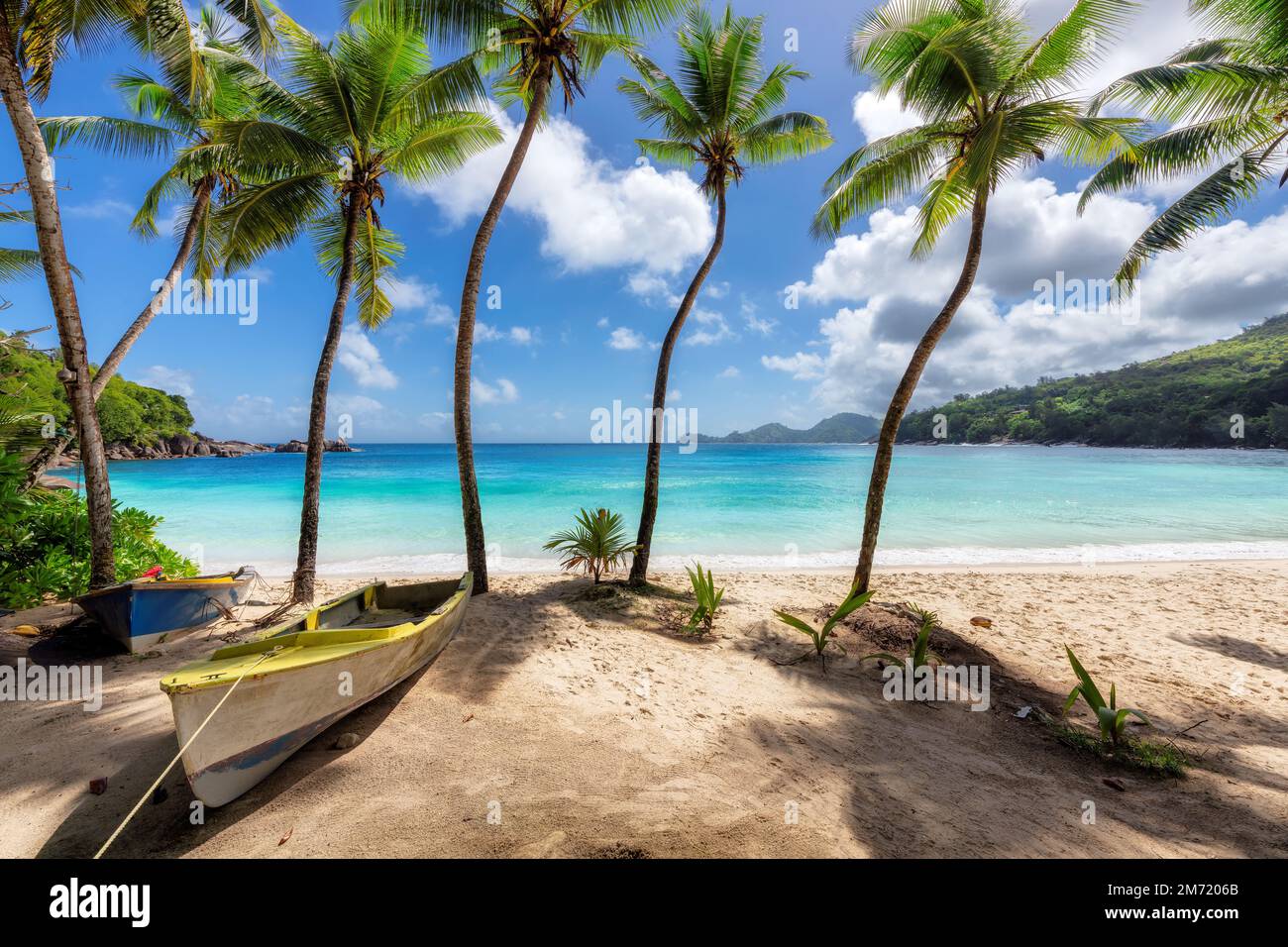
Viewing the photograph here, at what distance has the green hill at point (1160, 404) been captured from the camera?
183 feet

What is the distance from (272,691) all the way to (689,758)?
2996 millimetres

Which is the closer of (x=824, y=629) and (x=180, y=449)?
(x=824, y=629)

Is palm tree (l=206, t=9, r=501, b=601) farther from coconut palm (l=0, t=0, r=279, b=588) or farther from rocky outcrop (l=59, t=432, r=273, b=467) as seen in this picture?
rocky outcrop (l=59, t=432, r=273, b=467)

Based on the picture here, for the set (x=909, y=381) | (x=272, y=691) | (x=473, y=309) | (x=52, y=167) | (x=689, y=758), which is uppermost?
(x=52, y=167)

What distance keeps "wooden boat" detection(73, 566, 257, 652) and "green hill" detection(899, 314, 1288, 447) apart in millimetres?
46294

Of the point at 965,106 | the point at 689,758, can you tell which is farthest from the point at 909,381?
the point at 689,758

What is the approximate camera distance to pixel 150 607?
18.6 ft

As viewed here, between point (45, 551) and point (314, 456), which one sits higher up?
point (314, 456)

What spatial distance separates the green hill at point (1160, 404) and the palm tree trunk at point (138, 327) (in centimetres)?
4583

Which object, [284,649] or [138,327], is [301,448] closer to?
[138,327]

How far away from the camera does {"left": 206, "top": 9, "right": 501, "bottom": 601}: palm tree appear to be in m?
7.45

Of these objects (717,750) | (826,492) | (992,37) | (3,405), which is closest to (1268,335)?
(826,492)

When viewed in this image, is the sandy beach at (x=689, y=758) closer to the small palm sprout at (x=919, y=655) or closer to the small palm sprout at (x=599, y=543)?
the small palm sprout at (x=919, y=655)

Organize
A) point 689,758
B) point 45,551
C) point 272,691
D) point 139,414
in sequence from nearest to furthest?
point 272,691 → point 689,758 → point 45,551 → point 139,414
